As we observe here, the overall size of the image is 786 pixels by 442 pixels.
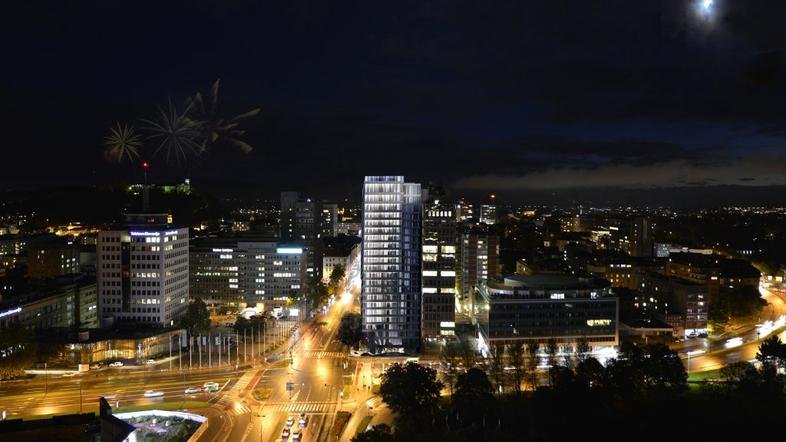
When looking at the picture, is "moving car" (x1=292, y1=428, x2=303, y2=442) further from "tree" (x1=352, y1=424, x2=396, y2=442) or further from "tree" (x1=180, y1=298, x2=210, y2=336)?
"tree" (x1=180, y1=298, x2=210, y2=336)

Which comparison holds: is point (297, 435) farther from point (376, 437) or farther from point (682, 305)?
point (682, 305)

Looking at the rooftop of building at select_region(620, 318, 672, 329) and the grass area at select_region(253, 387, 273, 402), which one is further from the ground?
the rooftop of building at select_region(620, 318, 672, 329)

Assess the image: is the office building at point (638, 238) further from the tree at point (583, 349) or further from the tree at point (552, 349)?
the tree at point (552, 349)

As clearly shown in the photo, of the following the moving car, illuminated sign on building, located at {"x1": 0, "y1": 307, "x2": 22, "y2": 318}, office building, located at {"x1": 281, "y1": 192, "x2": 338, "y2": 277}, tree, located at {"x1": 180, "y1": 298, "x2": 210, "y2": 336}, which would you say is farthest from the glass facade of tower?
office building, located at {"x1": 281, "y1": 192, "x2": 338, "y2": 277}

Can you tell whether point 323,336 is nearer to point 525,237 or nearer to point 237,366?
point 237,366

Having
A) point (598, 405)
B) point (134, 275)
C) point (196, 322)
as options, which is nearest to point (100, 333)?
point (134, 275)

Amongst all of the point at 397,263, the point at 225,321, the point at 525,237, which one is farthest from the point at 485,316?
the point at 525,237

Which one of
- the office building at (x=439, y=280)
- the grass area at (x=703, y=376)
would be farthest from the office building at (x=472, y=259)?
the grass area at (x=703, y=376)

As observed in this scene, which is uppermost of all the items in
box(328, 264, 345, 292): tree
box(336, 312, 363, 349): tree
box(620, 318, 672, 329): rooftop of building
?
box(328, 264, 345, 292): tree
